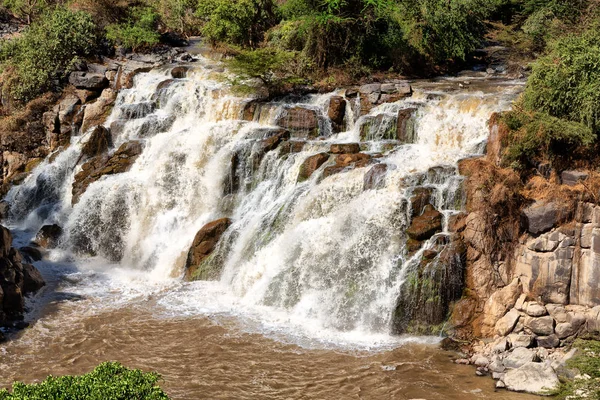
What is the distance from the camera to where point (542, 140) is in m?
17.9

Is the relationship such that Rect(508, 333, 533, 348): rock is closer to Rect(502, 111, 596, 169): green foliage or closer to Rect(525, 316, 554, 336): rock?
Rect(525, 316, 554, 336): rock

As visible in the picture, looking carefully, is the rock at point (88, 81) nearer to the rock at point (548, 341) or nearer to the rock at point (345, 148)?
the rock at point (345, 148)

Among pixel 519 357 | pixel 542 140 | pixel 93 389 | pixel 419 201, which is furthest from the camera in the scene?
pixel 419 201

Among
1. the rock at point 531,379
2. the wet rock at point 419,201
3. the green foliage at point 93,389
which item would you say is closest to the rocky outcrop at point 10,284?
the green foliage at point 93,389

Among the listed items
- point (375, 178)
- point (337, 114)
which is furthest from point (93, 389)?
point (337, 114)

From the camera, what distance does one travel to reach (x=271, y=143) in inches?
905

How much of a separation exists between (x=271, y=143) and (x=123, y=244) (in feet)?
20.0

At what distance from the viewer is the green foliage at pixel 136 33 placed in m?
33.8

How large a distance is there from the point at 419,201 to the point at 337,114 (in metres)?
6.75

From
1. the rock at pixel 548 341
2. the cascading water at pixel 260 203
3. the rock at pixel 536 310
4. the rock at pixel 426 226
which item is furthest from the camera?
the cascading water at pixel 260 203

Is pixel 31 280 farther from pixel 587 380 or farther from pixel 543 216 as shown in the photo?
pixel 587 380

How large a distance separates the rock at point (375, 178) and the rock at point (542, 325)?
19.3 ft

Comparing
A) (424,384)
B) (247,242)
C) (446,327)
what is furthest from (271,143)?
(424,384)

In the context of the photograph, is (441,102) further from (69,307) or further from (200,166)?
(69,307)
